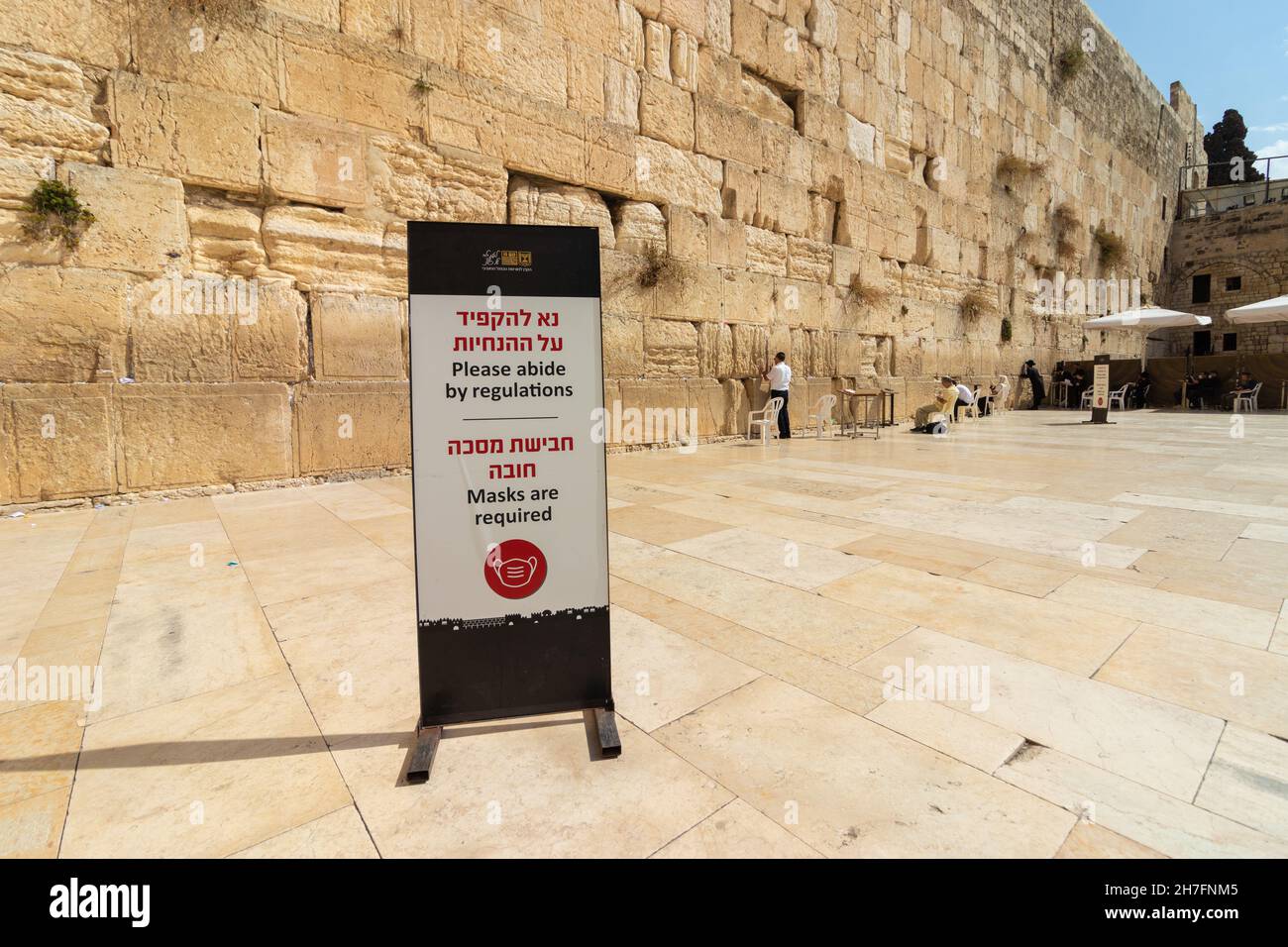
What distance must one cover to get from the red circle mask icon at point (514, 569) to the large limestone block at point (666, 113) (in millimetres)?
8155

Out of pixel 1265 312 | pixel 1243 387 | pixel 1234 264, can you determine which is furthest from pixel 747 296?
pixel 1234 264

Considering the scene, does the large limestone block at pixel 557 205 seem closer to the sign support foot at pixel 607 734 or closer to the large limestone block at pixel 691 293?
the large limestone block at pixel 691 293

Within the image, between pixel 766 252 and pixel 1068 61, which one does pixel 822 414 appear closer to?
pixel 766 252

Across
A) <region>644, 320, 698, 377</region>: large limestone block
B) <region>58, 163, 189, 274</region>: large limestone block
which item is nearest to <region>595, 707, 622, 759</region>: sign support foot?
<region>58, 163, 189, 274</region>: large limestone block

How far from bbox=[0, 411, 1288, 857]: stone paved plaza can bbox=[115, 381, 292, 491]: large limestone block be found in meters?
1.08

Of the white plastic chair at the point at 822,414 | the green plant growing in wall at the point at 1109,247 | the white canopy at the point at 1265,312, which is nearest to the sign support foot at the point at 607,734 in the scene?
the white plastic chair at the point at 822,414

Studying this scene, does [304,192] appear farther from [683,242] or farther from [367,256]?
[683,242]

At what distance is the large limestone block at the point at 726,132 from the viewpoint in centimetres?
924

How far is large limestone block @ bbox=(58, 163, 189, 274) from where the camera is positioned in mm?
5055

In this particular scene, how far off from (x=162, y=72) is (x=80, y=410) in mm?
2823

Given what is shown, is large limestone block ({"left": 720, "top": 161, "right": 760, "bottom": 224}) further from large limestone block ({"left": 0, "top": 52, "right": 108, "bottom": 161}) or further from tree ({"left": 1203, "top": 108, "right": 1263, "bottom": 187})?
tree ({"left": 1203, "top": 108, "right": 1263, "bottom": 187})

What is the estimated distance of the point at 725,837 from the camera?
146cm

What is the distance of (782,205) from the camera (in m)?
10.4

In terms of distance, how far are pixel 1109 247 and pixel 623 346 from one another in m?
18.7
